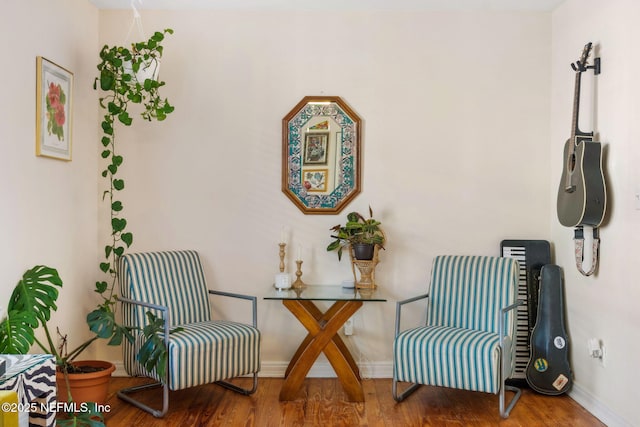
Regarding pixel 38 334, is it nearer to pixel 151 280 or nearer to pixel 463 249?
pixel 151 280

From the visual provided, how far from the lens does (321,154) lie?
12.9 feet

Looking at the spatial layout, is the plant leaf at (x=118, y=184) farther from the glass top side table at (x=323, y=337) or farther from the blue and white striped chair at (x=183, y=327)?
the glass top side table at (x=323, y=337)

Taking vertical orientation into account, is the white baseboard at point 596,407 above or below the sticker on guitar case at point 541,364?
below

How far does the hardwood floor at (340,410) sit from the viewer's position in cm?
309

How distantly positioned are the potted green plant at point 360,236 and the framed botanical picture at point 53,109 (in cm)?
180

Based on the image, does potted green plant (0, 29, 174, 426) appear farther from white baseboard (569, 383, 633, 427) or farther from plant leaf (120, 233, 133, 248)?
white baseboard (569, 383, 633, 427)

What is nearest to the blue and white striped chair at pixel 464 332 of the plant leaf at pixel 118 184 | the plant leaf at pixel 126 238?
the plant leaf at pixel 126 238

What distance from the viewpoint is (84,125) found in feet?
12.3

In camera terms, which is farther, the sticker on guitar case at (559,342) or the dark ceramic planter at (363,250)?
the dark ceramic planter at (363,250)

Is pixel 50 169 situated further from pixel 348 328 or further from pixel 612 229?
pixel 612 229

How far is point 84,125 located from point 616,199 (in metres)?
3.30

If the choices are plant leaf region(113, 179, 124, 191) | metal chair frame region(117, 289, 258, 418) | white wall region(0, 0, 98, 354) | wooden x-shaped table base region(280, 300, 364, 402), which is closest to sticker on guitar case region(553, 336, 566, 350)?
wooden x-shaped table base region(280, 300, 364, 402)

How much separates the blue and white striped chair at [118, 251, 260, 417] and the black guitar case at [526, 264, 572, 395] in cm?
176

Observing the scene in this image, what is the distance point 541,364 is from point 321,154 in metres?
1.98
